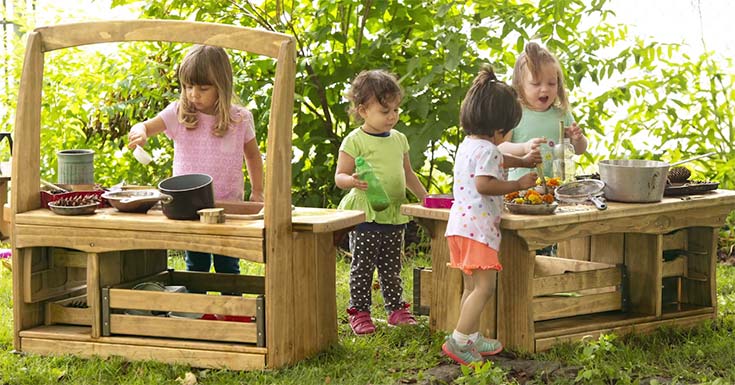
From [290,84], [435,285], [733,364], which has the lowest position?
[733,364]

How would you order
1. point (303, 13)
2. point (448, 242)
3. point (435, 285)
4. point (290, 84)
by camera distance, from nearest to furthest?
point (290, 84) → point (448, 242) → point (435, 285) → point (303, 13)

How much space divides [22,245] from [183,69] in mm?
1052

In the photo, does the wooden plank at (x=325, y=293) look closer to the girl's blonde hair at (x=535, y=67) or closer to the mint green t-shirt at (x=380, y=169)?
the mint green t-shirt at (x=380, y=169)

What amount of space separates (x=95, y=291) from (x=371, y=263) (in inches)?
52.3

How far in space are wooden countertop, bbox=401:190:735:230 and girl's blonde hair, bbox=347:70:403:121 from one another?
560mm

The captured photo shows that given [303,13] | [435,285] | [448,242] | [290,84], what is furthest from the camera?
[303,13]

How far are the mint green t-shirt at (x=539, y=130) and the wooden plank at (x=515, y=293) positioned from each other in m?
0.76

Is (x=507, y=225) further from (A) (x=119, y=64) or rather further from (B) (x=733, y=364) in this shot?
(A) (x=119, y=64)

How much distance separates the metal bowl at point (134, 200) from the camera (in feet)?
13.9

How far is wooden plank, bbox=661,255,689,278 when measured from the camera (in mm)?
4820

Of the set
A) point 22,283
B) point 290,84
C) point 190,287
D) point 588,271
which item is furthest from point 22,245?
point 588,271

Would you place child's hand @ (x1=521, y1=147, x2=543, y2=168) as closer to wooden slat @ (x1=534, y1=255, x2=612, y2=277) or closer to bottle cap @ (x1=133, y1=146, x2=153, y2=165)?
wooden slat @ (x1=534, y1=255, x2=612, y2=277)

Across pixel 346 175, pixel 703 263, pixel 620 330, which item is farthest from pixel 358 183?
pixel 703 263

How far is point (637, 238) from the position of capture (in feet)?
15.4
